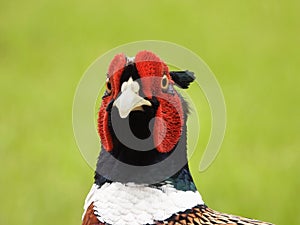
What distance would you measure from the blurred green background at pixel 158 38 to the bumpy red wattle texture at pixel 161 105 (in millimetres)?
1740

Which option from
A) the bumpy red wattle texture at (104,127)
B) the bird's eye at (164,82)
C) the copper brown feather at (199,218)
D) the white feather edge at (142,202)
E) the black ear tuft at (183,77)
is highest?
the black ear tuft at (183,77)

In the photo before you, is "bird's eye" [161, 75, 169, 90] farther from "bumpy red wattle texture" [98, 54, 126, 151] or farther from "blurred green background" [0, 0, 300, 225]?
"blurred green background" [0, 0, 300, 225]

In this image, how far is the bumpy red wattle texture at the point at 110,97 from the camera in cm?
221

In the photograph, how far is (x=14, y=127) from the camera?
4848 mm

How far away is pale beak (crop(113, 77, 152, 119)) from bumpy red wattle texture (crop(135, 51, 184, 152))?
2 cm

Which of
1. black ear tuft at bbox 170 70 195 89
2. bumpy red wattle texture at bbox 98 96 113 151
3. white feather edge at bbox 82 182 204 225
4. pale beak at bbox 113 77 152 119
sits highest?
black ear tuft at bbox 170 70 195 89

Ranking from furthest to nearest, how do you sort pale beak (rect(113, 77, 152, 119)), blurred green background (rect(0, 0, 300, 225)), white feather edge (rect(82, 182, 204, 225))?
blurred green background (rect(0, 0, 300, 225))
white feather edge (rect(82, 182, 204, 225))
pale beak (rect(113, 77, 152, 119))

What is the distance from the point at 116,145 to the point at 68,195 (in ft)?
6.41

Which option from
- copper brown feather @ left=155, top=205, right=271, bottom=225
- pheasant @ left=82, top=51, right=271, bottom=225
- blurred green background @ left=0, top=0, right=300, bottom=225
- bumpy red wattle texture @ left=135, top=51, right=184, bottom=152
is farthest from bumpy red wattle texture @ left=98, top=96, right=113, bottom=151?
blurred green background @ left=0, top=0, right=300, bottom=225

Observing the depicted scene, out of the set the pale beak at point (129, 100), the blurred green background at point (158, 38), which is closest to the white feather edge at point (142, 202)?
the pale beak at point (129, 100)

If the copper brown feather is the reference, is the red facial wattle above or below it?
above

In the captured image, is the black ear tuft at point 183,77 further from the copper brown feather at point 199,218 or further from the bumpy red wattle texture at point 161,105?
the copper brown feather at point 199,218

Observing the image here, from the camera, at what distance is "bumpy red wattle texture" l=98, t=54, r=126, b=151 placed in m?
2.21

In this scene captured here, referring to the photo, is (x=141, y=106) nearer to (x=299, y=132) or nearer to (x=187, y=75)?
(x=187, y=75)
